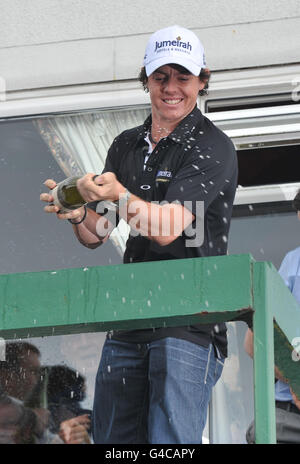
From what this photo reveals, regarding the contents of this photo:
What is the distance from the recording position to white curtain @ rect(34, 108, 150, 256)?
545 centimetres

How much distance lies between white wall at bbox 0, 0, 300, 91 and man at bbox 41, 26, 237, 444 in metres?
1.88

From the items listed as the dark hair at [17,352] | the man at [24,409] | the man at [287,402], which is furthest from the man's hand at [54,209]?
the dark hair at [17,352]

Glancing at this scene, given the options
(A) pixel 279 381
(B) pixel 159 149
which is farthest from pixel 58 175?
(B) pixel 159 149

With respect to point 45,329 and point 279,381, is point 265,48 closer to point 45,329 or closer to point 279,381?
point 279,381

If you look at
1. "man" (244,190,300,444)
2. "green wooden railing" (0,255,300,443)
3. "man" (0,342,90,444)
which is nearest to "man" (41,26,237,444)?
"green wooden railing" (0,255,300,443)

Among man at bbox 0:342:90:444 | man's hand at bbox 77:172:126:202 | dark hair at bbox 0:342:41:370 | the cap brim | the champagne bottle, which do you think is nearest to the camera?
man's hand at bbox 77:172:126:202

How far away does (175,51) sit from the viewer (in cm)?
336

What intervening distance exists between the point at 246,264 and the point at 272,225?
318 centimetres

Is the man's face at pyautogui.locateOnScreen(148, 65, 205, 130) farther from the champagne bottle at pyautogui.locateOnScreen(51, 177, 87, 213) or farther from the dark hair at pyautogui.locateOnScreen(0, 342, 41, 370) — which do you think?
the dark hair at pyautogui.locateOnScreen(0, 342, 41, 370)

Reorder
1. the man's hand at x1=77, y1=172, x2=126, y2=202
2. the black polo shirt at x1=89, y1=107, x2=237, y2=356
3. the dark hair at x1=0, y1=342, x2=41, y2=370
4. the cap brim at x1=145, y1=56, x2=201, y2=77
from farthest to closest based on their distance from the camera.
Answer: the dark hair at x1=0, y1=342, x2=41, y2=370, the cap brim at x1=145, y1=56, x2=201, y2=77, the black polo shirt at x1=89, y1=107, x2=237, y2=356, the man's hand at x1=77, y1=172, x2=126, y2=202

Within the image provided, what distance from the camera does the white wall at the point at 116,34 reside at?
5.30 m

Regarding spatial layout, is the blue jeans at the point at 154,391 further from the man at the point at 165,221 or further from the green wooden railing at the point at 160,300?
the green wooden railing at the point at 160,300

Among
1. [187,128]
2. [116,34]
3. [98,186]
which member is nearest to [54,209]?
[98,186]

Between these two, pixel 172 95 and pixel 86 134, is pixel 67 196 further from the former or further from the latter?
pixel 86 134
